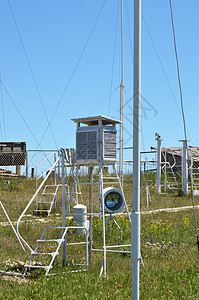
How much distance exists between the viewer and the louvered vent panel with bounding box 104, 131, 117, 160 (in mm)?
7840

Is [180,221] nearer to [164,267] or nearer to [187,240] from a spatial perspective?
[187,240]

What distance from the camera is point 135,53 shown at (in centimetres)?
520

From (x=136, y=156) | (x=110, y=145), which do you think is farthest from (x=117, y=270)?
(x=136, y=156)

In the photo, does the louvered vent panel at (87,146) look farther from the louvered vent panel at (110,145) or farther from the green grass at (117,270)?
the green grass at (117,270)

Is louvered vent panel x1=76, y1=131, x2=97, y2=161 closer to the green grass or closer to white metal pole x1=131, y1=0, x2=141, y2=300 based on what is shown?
the green grass

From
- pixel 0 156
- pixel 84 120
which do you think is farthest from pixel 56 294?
pixel 0 156

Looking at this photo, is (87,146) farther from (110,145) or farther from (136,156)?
(136,156)

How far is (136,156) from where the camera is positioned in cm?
502

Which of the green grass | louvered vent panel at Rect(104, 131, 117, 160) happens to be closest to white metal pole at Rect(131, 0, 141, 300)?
the green grass

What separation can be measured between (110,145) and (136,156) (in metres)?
2.92

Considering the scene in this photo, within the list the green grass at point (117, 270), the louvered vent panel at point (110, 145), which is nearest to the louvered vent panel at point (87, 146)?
the louvered vent panel at point (110, 145)

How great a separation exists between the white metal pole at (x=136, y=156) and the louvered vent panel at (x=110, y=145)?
8.76ft

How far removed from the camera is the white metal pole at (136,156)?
4949 millimetres

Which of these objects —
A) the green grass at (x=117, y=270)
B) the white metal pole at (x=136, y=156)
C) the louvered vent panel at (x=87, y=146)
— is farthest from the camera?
the louvered vent panel at (x=87, y=146)
